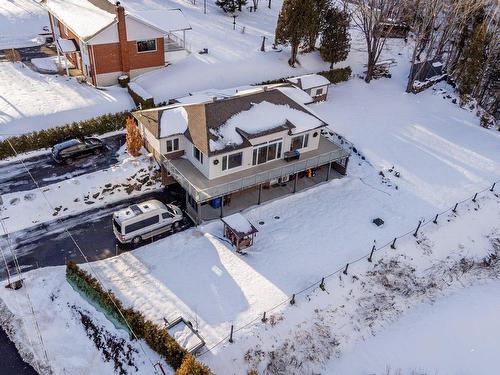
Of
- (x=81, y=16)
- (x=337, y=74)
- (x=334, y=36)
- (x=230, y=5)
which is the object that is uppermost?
(x=81, y=16)

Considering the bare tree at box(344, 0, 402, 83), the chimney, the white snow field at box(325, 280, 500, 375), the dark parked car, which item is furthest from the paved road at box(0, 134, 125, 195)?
the bare tree at box(344, 0, 402, 83)

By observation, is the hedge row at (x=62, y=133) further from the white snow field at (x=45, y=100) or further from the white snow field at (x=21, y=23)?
the white snow field at (x=21, y=23)

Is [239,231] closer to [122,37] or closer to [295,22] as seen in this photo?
[122,37]

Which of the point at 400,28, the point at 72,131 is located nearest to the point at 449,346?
the point at 72,131

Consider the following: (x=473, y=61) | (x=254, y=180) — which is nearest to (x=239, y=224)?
(x=254, y=180)

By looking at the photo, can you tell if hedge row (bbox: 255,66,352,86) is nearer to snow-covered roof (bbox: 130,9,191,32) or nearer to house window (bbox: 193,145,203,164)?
snow-covered roof (bbox: 130,9,191,32)

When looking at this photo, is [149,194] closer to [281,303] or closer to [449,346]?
[281,303]

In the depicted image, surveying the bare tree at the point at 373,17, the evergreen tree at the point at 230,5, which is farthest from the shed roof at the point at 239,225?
the evergreen tree at the point at 230,5
